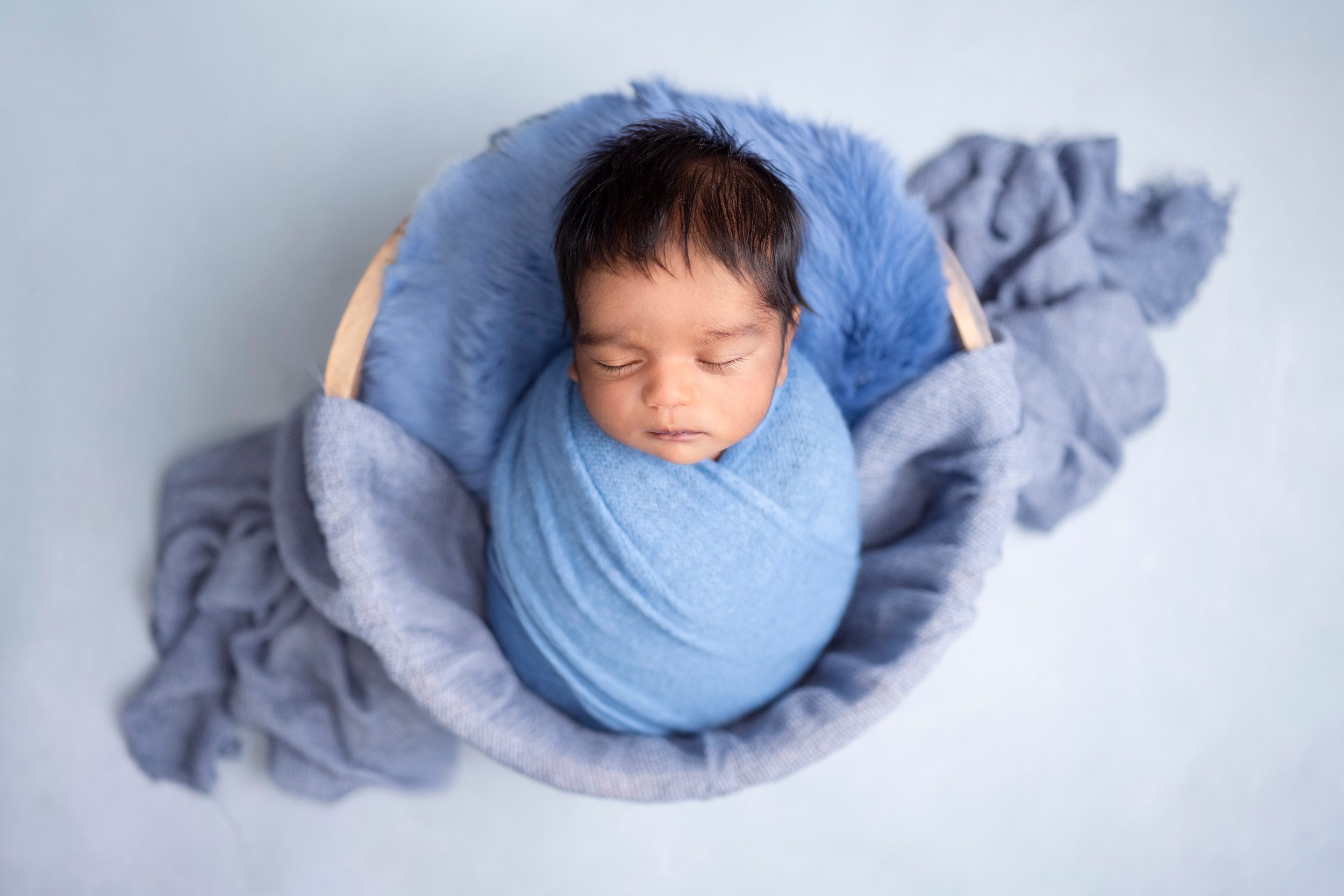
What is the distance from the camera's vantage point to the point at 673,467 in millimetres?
846

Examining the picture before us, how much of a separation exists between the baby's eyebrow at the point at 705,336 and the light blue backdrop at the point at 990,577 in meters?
0.58

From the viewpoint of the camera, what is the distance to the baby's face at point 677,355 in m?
0.71

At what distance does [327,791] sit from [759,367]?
0.70m

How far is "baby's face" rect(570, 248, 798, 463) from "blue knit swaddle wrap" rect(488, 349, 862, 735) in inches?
3.0

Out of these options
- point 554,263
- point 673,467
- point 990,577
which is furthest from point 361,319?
point 990,577

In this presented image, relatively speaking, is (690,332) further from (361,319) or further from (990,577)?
(990,577)

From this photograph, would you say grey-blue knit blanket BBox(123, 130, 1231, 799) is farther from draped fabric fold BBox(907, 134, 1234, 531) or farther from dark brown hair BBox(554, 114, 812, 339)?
dark brown hair BBox(554, 114, 812, 339)

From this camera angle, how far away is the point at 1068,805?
1.08 m

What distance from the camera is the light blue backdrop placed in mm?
1061

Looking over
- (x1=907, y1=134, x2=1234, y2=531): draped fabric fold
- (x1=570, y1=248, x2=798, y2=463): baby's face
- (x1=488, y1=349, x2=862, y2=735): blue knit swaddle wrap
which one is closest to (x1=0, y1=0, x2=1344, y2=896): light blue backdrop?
(x1=907, y1=134, x2=1234, y2=531): draped fabric fold

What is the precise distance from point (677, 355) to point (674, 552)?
0.68 feet

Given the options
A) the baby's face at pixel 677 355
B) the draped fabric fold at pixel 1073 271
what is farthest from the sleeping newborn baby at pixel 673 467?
the draped fabric fold at pixel 1073 271

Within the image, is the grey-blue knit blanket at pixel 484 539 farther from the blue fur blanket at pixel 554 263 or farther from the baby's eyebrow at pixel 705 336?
the baby's eyebrow at pixel 705 336

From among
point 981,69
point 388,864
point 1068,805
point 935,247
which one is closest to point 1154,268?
point 981,69
